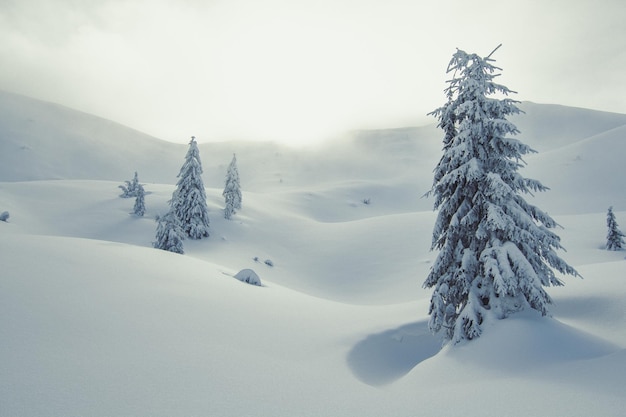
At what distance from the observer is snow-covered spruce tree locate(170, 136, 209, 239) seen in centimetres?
3900

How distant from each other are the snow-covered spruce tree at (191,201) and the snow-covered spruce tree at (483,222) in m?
33.9

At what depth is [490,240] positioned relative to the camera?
9.05 m

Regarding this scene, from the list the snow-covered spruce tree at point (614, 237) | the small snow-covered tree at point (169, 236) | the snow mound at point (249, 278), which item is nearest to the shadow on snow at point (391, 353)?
the snow mound at point (249, 278)

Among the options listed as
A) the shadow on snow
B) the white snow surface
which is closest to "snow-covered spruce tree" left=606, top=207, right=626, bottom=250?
the white snow surface

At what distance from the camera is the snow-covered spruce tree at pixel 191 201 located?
128 feet

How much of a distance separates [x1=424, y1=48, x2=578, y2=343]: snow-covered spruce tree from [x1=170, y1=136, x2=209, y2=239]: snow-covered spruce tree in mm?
33939

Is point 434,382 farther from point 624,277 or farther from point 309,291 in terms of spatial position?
point 309,291

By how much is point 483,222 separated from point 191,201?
35934 millimetres

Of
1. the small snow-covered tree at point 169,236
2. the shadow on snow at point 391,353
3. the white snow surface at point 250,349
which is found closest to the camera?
the white snow surface at point 250,349

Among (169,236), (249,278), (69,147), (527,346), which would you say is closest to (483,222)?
(527,346)

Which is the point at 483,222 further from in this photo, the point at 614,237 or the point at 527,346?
the point at 614,237

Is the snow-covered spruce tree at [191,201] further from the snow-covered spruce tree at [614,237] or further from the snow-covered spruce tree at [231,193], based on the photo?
the snow-covered spruce tree at [614,237]

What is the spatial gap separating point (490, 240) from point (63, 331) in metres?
10.1

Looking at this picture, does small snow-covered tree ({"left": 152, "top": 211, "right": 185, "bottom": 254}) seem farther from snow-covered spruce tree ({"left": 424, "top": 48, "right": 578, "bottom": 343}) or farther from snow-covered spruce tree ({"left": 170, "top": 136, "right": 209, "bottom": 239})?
snow-covered spruce tree ({"left": 424, "top": 48, "right": 578, "bottom": 343})
